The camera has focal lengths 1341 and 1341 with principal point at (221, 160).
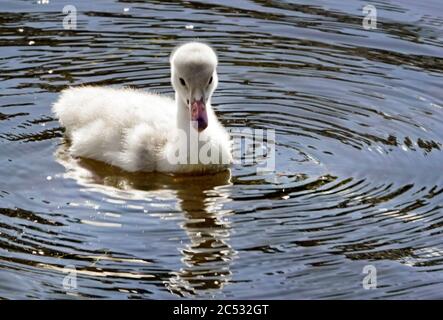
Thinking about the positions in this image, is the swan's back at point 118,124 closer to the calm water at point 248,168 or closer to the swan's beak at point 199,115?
the calm water at point 248,168

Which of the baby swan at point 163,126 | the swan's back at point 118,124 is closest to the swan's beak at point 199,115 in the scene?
the baby swan at point 163,126

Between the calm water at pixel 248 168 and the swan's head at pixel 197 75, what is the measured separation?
52 cm

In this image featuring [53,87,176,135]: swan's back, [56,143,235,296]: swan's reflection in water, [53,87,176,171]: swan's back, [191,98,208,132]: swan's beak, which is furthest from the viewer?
[53,87,176,135]: swan's back

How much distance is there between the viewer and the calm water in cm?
809

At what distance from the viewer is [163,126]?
32.7 ft

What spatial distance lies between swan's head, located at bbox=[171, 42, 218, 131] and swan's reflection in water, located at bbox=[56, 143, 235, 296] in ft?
1.53

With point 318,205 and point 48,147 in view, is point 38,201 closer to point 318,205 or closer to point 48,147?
point 48,147

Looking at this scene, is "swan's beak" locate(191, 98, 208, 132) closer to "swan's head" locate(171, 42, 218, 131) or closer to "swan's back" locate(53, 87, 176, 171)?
"swan's head" locate(171, 42, 218, 131)

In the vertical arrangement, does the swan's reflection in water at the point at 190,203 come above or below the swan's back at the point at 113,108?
below

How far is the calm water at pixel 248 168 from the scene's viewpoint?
8086 mm

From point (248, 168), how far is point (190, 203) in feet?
Result: 2.66

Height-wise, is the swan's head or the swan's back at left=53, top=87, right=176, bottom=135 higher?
the swan's head

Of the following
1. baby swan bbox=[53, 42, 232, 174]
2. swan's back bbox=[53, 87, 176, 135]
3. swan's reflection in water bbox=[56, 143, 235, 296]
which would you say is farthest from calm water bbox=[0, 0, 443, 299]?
swan's back bbox=[53, 87, 176, 135]
